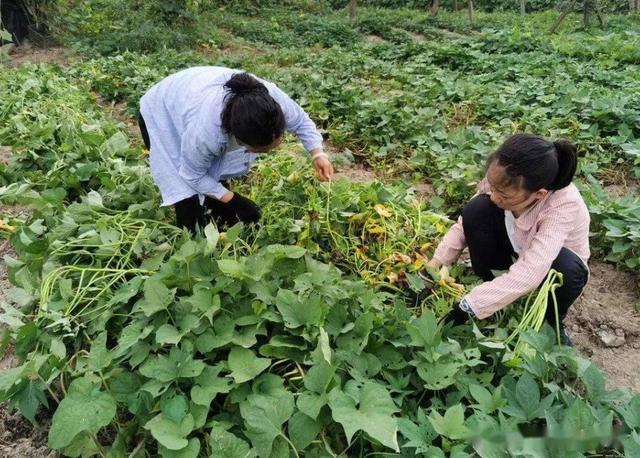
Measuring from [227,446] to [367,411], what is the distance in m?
0.41

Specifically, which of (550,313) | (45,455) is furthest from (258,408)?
(550,313)

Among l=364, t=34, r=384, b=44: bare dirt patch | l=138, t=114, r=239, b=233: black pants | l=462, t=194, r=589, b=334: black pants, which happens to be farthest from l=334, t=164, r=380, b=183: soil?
l=364, t=34, r=384, b=44: bare dirt patch

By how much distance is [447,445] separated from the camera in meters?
1.50

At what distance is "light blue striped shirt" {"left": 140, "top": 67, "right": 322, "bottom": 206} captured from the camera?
2.28 meters

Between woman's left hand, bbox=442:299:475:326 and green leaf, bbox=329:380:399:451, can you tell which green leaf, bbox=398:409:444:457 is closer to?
green leaf, bbox=329:380:399:451

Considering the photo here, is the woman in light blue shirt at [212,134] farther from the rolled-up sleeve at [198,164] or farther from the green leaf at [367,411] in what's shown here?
the green leaf at [367,411]

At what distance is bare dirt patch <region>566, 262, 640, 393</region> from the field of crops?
0.05 metres

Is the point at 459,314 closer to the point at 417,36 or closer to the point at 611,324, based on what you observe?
the point at 611,324

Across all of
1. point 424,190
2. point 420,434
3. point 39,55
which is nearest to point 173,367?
point 420,434

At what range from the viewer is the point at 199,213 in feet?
8.58

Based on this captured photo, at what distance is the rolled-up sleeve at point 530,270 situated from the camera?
77.0 inches

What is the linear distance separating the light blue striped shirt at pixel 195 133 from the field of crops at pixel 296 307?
254mm

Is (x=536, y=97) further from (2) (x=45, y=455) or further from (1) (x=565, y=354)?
(2) (x=45, y=455)

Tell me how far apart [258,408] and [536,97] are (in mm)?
4310
